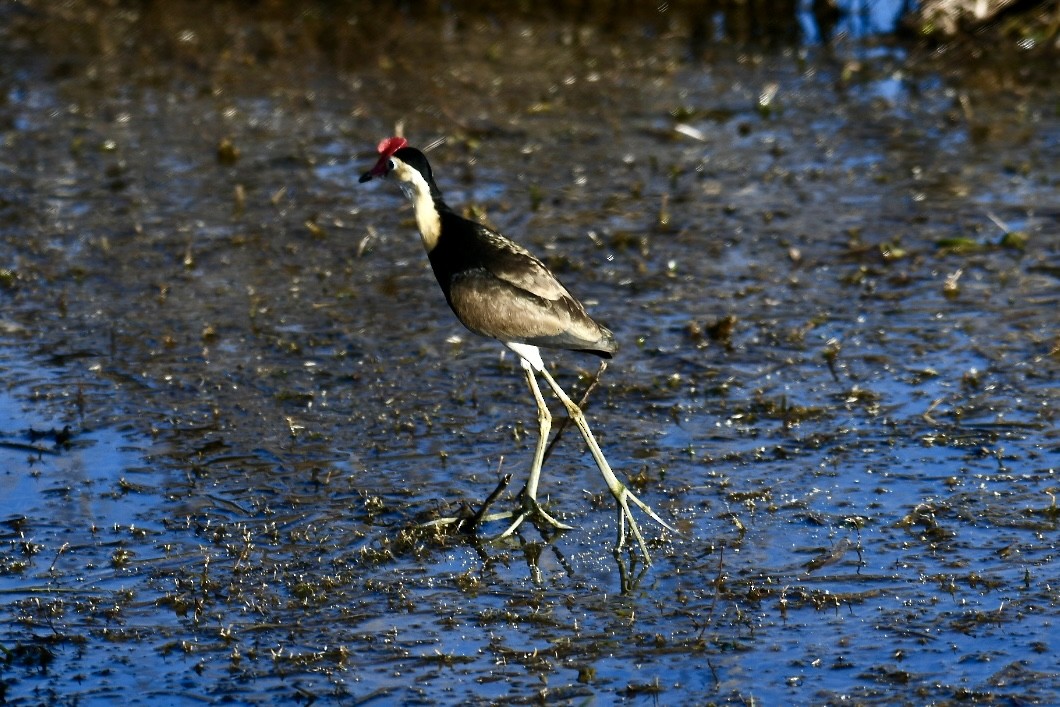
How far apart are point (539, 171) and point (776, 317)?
3352 millimetres

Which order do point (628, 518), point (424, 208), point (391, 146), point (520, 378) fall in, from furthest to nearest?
point (520, 378)
point (391, 146)
point (424, 208)
point (628, 518)

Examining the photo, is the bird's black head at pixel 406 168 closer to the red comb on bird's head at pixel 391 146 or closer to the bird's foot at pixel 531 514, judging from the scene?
the red comb on bird's head at pixel 391 146

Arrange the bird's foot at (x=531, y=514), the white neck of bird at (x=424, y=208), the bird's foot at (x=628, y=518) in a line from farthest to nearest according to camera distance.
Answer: the white neck of bird at (x=424, y=208) → the bird's foot at (x=531, y=514) → the bird's foot at (x=628, y=518)

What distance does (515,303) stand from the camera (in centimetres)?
746

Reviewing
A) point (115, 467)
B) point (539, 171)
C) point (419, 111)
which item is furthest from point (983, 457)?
point (419, 111)

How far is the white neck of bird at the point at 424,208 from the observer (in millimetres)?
7758

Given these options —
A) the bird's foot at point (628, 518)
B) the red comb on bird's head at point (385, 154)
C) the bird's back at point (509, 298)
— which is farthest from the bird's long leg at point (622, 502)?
the red comb on bird's head at point (385, 154)

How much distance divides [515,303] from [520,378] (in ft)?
6.02

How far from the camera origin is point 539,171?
1281 centimetres

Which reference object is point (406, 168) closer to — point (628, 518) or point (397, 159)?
point (397, 159)

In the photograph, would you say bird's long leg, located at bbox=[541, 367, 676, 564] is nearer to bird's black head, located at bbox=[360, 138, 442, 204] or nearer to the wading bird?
the wading bird

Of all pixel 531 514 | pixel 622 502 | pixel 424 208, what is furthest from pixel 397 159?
pixel 622 502

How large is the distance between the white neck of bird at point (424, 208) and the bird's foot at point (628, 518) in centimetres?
153

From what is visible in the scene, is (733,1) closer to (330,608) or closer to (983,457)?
(983,457)
